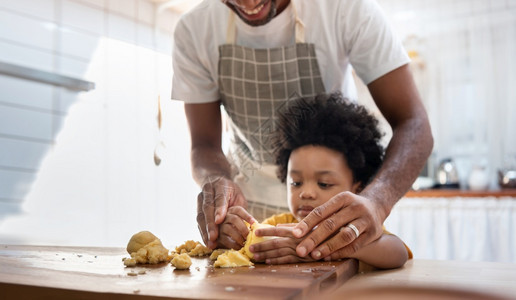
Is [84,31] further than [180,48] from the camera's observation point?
No

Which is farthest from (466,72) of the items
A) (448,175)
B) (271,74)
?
(271,74)

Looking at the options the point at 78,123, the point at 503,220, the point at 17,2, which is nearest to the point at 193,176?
the point at 78,123

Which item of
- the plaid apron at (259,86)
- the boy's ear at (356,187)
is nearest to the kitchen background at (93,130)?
the plaid apron at (259,86)

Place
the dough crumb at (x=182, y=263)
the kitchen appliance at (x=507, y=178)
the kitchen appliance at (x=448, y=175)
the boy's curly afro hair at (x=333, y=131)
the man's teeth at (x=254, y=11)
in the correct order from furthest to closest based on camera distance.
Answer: the kitchen appliance at (x=448, y=175)
the kitchen appliance at (x=507, y=178)
the boy's curly afro hair at (x=333, y=131)
the man's teeth at (x=254, y=11)
the dough crumb at (x=182, y=263)

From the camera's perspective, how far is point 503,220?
82.4 inches

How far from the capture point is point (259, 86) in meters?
0.95

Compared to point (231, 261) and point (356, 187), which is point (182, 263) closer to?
point (231, 261)

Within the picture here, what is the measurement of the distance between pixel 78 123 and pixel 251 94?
32 cm

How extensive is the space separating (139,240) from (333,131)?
47 centimetres

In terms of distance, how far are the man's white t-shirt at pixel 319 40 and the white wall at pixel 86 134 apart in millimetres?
113

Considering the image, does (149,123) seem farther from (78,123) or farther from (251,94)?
(251,94)

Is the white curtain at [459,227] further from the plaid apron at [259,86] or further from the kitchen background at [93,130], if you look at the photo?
the kitchen background at [93,130]

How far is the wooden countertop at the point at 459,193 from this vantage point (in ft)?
7.08

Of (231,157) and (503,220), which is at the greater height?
(231,157)
